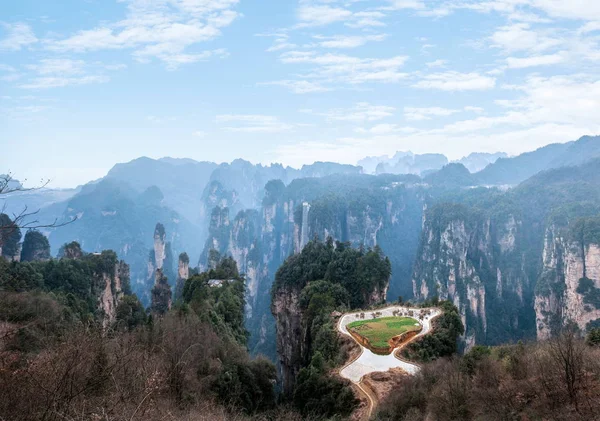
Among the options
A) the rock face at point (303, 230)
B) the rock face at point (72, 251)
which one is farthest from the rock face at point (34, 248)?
the rock face at point (303, 230)

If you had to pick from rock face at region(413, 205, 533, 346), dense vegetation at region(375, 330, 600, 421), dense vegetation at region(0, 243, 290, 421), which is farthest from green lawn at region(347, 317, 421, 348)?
rock face at region(413, 205, 533, 346)

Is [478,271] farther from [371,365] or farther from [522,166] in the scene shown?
[522,166]

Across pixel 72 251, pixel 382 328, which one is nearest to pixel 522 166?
pixel 72 251

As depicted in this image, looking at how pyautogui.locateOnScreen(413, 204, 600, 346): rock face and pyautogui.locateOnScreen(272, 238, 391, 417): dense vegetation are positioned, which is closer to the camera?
pyautogui.locateOnScreen(272, 238, 391, 417): dense vegetation

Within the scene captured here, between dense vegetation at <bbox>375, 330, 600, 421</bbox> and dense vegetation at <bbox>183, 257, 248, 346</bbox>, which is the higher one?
dense vegetation at <bbox>375, 330, 600, 421</bbox>

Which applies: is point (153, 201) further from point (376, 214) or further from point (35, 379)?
point (35, 379)

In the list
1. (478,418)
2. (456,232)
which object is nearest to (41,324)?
(478,418)

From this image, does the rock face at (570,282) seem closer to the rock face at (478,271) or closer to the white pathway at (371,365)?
the rock face at (478,271)

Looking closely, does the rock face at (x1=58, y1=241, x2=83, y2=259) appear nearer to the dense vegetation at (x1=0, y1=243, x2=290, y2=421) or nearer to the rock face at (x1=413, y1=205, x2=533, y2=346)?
the dense vegetation at (x1=0, y1=243, x2=290, y2=421)
